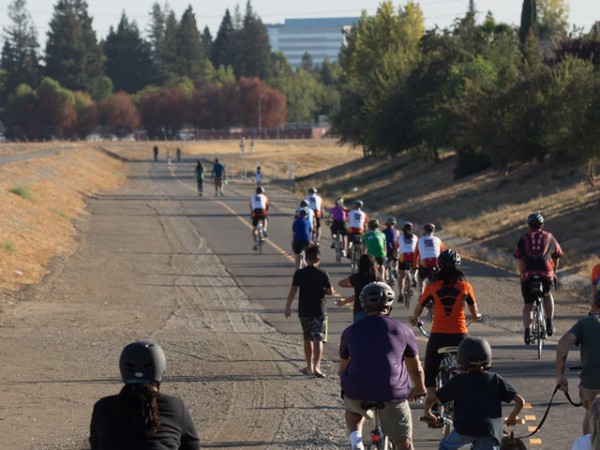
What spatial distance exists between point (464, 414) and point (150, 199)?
54.1 meters

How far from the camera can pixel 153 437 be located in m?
5.71

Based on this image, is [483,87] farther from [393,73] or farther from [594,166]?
[393,73]

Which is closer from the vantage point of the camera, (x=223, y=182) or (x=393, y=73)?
(x=223, y=182)

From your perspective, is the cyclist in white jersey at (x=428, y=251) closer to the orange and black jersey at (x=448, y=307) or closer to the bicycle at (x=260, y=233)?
the orange and black jersey at (x=448, y=307)

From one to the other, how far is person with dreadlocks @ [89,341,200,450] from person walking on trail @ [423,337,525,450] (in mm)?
2526

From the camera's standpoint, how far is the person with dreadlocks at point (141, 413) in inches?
225

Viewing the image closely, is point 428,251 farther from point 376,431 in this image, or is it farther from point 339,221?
point 376,431

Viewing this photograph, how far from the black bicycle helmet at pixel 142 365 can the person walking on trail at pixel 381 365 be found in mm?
2568

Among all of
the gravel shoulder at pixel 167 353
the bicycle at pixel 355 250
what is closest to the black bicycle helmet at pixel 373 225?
the gravel shoulder at pixel 167 353

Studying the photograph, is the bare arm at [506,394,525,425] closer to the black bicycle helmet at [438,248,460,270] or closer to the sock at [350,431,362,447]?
the sock at [350,431,362,447]

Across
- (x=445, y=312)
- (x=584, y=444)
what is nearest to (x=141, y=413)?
(x=584, y=444)

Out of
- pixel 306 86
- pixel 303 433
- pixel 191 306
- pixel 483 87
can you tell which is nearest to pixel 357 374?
pixel 303 433

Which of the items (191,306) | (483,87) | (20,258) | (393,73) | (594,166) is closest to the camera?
(191,306)

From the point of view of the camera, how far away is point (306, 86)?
192 meters
